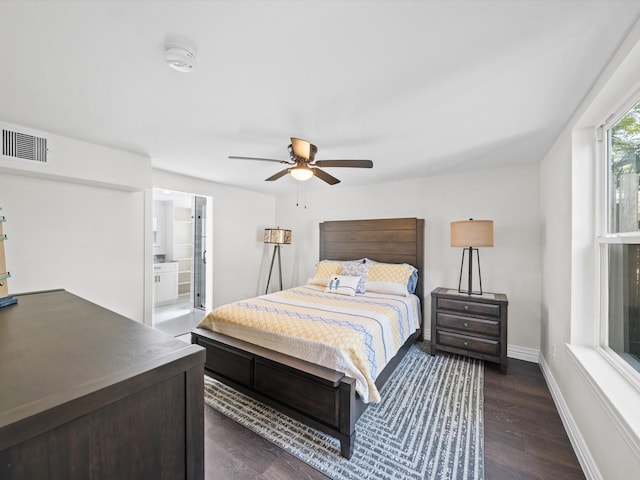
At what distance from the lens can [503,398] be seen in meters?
2.36

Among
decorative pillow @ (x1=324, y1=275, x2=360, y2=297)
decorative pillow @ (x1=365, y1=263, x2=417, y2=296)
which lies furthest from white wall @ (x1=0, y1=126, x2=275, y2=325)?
decorative pillow @ (x1=365, y1=263, x2=417, y2=296)

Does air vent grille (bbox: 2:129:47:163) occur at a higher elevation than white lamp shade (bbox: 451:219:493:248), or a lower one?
higher

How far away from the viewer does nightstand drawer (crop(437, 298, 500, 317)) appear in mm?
2859

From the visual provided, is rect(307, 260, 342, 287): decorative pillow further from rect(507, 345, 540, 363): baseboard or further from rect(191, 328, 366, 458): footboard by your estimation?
rect(507, 345, 540, 363): baseboard

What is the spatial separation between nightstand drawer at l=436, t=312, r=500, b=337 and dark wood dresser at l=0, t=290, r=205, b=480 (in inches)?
116

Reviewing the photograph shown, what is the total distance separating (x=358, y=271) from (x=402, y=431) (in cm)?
198

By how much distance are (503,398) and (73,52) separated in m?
3.81

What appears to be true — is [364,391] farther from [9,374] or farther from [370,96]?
[370,96]

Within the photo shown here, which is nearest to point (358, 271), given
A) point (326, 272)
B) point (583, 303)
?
point (326, 272)

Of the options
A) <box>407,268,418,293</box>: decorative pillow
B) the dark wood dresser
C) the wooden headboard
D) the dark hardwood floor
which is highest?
the wooden headboard

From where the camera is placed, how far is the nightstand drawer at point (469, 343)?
9.32ft

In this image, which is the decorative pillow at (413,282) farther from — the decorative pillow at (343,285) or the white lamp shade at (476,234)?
the white lamp shade at (476,234)

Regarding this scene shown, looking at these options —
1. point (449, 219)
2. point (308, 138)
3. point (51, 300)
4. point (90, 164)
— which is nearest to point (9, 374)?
point (51, 300)

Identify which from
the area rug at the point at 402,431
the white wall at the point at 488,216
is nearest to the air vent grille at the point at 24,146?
the area rug at the point at 402,431
